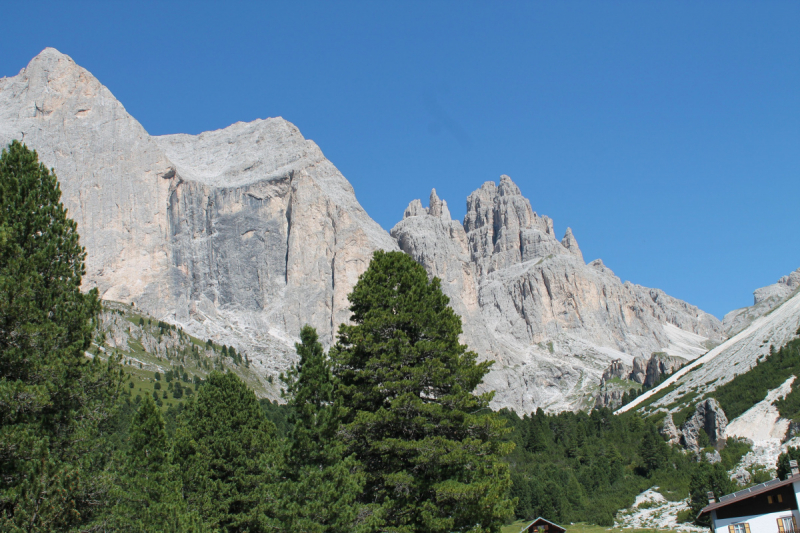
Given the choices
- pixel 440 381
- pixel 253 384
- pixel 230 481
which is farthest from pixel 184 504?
pixel 253 384

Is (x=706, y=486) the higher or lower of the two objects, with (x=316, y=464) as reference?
lower

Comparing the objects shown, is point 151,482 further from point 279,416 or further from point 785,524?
point 279,416

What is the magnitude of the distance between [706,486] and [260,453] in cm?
5777

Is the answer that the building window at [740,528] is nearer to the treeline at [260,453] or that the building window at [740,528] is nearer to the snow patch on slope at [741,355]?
the treeline at [260,453]

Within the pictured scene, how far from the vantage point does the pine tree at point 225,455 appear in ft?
108

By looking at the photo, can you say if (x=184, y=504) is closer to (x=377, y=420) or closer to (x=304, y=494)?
(x=304, y=494)

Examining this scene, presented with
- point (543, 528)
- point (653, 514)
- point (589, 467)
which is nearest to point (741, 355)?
point (589, 467)

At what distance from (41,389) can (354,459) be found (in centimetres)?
1137

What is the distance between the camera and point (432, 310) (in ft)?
84.4

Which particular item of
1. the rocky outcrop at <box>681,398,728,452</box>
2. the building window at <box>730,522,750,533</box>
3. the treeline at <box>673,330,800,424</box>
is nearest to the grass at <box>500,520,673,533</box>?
the building window at <box>730,522,750,533</box>

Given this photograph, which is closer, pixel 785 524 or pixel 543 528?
pixel 785 524

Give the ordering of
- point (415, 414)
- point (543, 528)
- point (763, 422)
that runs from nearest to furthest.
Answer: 1. point (415, 414)
2. point (543, 528)
3. point (763, 422)

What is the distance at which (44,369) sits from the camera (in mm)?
17422

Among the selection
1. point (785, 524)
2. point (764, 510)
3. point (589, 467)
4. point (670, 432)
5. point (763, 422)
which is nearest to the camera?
point (785, 524)
